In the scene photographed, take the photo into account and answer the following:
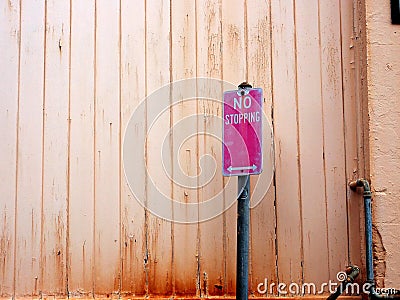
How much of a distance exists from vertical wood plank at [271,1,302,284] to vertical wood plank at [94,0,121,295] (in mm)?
600

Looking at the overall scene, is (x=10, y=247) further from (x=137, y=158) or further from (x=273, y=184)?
(x=273, y=184)

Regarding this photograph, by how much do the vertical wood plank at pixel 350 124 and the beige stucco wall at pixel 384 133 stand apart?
11cm

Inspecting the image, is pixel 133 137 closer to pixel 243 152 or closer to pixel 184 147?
pixel 184 147

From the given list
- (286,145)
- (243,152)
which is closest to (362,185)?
(286,145)

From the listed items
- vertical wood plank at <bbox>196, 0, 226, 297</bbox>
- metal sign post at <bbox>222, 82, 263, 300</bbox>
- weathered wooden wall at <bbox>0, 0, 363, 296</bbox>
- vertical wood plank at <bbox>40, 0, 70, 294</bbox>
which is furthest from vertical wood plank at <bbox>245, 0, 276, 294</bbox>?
vertical wood plank at <bbox>40, 0, 70, 294</bbox>

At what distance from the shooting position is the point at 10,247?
231 centimetres

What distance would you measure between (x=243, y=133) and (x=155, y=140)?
42 cm

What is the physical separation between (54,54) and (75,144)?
0.36 metres

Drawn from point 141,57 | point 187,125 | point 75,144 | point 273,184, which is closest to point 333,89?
point 273,184

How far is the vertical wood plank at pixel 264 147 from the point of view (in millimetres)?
2277

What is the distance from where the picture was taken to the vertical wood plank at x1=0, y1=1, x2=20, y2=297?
230cm

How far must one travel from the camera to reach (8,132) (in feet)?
7.72

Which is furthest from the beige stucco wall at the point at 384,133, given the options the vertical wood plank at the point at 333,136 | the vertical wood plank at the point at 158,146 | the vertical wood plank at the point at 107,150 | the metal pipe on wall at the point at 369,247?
the vertical wood plank at the point at 107,150

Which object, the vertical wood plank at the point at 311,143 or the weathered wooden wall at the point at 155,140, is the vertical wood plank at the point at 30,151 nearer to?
the weathered wooden wall at the point at 155,140
